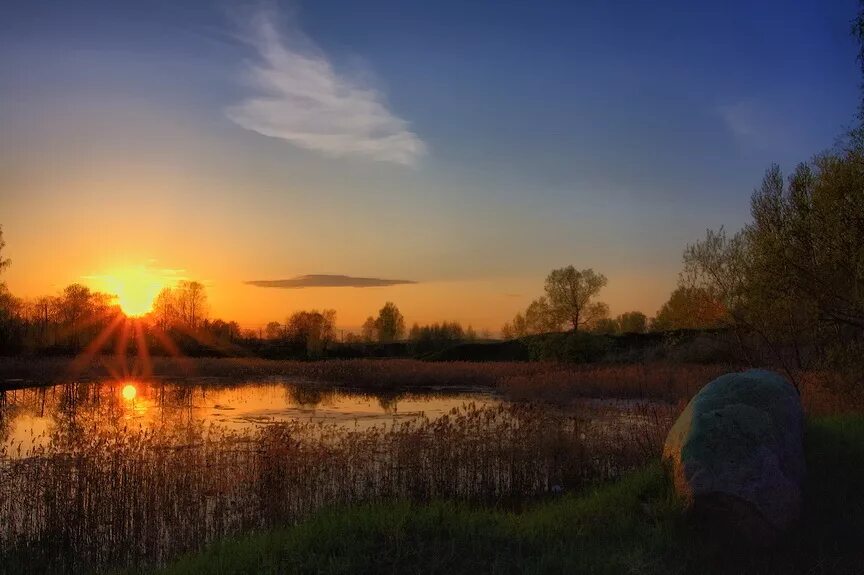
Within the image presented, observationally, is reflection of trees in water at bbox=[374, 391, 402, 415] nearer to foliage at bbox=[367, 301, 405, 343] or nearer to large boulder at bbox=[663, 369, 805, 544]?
large boulder at bbox=[663, 369, 805, 544]

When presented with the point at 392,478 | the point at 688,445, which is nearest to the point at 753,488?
the point at 688,445

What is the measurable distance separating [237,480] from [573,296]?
67.2 metres

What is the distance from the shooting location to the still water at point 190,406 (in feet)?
63.5

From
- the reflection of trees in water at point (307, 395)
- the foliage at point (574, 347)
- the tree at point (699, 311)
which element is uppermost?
the tree at point (699, 311)

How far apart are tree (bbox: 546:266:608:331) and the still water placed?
42.5 m

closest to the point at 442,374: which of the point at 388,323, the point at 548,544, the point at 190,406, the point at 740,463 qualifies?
the point at 190,406

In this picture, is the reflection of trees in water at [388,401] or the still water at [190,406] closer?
the still water at [190,406]

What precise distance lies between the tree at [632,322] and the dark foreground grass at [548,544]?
11904 cm

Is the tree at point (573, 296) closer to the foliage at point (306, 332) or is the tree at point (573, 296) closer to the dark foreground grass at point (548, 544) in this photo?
the foliage at point (306, 332)

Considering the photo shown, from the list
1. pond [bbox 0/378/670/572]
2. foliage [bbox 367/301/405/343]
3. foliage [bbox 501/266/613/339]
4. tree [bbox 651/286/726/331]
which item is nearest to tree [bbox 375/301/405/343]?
foliage [bbox 367/301/405/343]

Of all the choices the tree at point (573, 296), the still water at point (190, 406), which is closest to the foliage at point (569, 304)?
the tree at point (573, 296)

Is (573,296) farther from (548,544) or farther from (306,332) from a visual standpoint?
(548,544)

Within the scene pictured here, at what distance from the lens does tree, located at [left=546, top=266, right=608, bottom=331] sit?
3014 inches

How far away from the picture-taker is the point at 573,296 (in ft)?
252
